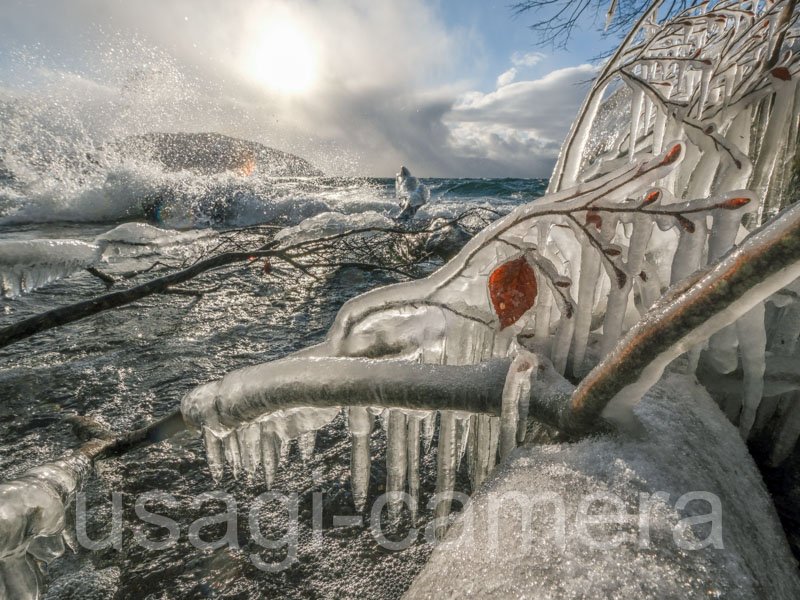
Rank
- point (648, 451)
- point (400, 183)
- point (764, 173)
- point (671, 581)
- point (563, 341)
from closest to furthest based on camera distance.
Result: point (671, 581)
point (648, 451)
point (563, 341)
point (764, 173)
point (400, 183)

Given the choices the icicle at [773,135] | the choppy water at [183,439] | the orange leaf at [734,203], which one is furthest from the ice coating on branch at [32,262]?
the icicle at [773,135]

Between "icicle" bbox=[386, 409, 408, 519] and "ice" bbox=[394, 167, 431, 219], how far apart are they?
9621 mm

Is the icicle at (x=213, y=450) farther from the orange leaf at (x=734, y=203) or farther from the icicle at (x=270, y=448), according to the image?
the orange leaf at (x=734, y=203)

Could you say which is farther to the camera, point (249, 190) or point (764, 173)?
point (249, 190)

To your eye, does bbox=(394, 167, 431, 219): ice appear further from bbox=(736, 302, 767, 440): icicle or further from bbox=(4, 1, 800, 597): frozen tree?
bbox=(736, 302, 767, 440): icicle

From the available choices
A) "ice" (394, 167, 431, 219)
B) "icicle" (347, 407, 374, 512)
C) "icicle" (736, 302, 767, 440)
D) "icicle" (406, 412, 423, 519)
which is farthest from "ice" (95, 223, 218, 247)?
"ice" (394, 167, 431, 219)

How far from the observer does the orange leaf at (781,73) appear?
3.43 ft

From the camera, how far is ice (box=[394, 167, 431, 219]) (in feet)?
34.6

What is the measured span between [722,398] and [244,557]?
1.73m

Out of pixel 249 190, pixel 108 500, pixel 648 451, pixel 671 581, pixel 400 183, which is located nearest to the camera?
pixel 671 581

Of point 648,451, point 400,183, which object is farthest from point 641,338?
point 400,183

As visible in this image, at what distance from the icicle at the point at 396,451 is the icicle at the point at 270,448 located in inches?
14.7

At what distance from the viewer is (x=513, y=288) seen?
1003mm

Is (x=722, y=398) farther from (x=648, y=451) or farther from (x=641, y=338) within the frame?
(x=641, y=338)
